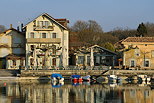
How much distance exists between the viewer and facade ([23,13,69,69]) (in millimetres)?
71562

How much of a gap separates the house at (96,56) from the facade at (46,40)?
2866 millimetres

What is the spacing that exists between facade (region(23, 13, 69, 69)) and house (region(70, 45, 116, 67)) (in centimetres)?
287

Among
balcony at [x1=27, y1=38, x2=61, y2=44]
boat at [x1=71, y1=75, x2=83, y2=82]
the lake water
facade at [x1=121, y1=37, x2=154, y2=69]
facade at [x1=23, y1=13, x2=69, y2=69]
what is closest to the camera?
the lake water

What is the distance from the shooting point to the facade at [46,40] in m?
71.6

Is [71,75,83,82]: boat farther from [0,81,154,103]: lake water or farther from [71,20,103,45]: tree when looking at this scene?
[71,20,103,45]: tree

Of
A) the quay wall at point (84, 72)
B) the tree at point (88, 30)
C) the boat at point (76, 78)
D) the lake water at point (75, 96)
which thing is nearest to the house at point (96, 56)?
the quay wall at point (84, 72)

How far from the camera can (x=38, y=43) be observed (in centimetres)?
7175

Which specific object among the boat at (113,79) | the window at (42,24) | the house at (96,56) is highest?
the window at (42,24)

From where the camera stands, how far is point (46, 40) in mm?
71562

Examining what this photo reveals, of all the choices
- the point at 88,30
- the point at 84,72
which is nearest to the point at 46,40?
the point at 84,72

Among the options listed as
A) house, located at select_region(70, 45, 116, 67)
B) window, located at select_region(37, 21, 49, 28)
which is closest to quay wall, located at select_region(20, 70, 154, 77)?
house, located at select_region(70, 45, 116, 67)

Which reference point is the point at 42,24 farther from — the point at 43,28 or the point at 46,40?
the point at 46,40

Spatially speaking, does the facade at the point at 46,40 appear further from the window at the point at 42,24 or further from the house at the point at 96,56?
the house at the point at 96,56

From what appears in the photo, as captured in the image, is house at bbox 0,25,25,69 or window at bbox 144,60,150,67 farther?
house at bbox 0,25,25,69
